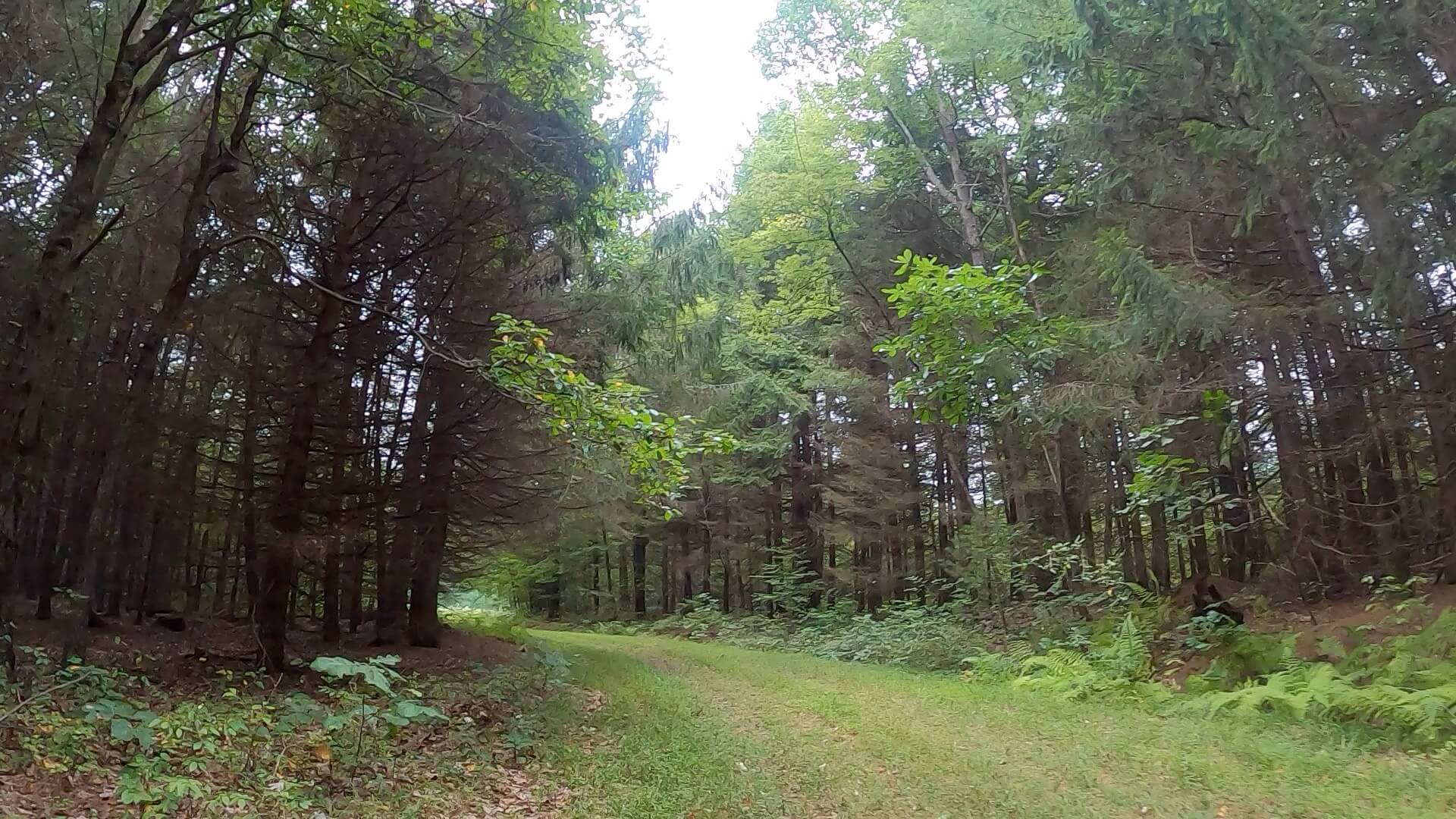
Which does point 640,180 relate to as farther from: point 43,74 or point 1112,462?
point 1112,462

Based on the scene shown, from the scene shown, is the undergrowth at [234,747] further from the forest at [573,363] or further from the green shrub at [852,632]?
the green shrub at [852,632]

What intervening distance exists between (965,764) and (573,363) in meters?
4.30

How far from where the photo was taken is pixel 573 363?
6.19m

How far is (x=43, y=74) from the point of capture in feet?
23.6

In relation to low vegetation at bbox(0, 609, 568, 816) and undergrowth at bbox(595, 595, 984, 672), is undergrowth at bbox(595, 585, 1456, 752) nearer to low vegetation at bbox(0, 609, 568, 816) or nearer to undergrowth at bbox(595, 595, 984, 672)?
undergrowth at bbox(595, 595, 984, 672)

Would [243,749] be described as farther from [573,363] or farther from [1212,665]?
[1212,665]

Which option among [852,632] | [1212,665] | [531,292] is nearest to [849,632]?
[852,632]

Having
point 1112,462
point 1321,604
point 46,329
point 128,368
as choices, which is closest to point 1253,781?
point 1321,604

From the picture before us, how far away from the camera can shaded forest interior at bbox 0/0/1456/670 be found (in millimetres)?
6457

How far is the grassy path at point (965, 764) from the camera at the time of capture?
180 inches

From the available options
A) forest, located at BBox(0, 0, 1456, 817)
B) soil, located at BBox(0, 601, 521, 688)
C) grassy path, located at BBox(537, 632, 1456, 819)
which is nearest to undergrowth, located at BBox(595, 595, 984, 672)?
forest, located at BBox(0, 0, 1456, 817)

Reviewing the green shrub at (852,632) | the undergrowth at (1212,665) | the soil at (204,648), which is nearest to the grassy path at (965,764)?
the undergrowth at (1212,665)

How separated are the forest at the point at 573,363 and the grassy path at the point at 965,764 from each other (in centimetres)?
8

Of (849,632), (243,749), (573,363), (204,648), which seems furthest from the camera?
(849,632)
